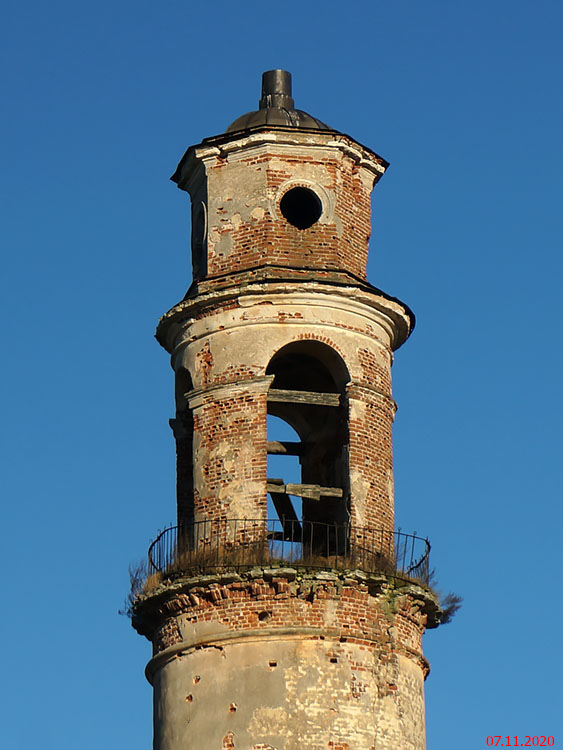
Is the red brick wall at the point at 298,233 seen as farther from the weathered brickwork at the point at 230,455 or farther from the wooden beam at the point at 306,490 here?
the wooden beam at the point at 306,490

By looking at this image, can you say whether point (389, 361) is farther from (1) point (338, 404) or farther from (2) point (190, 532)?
(2) point (190, 532)

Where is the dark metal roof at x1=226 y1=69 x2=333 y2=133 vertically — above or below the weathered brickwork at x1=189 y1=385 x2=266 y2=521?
above

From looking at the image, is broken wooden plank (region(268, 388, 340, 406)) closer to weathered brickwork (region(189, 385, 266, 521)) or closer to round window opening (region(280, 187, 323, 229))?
weathered brickwork (region(189, 385, 266, 521))

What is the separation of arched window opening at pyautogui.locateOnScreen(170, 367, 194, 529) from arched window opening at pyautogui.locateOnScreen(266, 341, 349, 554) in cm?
135

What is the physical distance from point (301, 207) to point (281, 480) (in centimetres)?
469

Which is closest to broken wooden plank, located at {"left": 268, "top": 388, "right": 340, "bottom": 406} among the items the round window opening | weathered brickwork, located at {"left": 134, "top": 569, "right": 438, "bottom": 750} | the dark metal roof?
the round window opening

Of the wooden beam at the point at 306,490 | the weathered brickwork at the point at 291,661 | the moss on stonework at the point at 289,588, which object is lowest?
the weathered brickwork at the point at 291,661

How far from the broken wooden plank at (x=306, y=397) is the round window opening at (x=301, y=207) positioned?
9.49ft

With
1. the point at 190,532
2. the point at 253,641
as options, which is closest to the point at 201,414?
the point at 190,532

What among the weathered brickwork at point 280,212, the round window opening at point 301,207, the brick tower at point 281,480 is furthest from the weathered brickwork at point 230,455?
the round window opening at point 301,207

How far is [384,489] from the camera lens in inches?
1305

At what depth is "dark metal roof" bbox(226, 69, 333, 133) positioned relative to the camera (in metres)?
35.2

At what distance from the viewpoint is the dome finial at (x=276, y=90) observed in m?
36.3

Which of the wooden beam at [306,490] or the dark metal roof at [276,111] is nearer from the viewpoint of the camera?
the wooden beam at [306,490]
